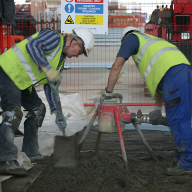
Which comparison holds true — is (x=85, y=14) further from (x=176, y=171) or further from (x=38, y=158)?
(x=176, y=171)

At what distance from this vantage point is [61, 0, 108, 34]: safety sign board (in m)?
6.01

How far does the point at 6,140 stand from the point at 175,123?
175 centimetres

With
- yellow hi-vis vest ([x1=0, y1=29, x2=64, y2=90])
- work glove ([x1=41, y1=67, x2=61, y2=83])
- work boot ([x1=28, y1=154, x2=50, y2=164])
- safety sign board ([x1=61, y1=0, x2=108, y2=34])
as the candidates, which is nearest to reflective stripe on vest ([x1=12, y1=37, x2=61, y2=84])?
yellow hi-vis vest ([x1=0, y1=29, x2=64, y2=90])

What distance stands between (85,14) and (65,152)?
3618 mm

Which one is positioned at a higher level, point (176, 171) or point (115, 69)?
point (115, 69)

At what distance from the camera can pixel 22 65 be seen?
3.12 m

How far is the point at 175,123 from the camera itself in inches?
118

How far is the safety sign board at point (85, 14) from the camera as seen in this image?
601 cm

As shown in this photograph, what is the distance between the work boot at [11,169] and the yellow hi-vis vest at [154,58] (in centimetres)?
161

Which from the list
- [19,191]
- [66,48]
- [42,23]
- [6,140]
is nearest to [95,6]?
[42,23]

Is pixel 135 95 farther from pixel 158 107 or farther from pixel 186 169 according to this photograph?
pixel 186 169

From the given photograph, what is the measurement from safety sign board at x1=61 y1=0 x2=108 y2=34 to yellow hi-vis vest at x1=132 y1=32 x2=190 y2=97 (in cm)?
293

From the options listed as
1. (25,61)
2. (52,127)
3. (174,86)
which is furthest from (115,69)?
(52,127)

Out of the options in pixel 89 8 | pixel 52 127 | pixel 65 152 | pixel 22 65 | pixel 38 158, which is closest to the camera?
pixel 22 65
